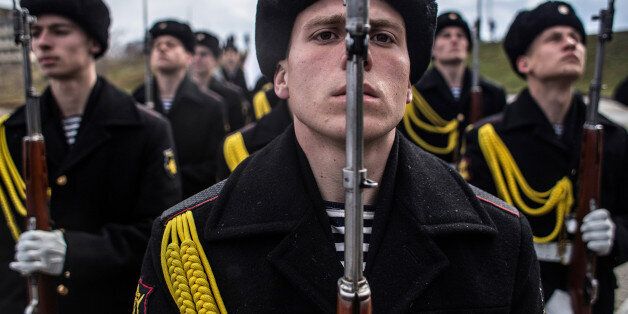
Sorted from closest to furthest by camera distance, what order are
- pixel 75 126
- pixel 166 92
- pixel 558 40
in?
pixel 75 126
pixel 558 40
pixel 166 92

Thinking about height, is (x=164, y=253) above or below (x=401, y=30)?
below

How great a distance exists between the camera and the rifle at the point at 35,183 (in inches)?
103

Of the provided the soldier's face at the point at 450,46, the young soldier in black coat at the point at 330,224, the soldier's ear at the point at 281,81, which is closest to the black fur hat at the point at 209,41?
the soldier's face at the point at 450,46

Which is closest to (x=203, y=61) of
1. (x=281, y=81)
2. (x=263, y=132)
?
(x=263, y=132)

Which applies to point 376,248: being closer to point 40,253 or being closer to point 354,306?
point 354,306

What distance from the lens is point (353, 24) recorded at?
41.4 inches

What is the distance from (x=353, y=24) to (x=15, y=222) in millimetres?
2515

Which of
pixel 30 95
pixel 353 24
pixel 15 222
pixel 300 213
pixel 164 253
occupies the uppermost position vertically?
pixel 353 24

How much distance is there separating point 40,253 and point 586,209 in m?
2.74

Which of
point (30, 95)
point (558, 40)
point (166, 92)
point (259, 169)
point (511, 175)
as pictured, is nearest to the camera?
point (259, 169)

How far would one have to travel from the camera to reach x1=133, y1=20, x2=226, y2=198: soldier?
16.3 feet

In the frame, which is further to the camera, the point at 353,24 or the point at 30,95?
the point at 30,95

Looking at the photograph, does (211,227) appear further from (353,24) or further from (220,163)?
(220,163)

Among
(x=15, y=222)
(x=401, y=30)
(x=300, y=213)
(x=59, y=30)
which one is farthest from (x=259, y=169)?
(x=59, y=30)
